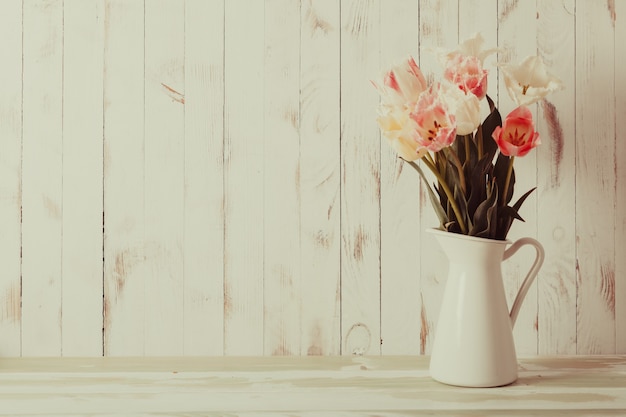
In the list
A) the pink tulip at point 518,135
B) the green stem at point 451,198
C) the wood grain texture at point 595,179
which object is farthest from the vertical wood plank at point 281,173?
the wood grain texture at point 595,179

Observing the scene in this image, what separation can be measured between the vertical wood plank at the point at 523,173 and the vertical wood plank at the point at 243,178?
447mm

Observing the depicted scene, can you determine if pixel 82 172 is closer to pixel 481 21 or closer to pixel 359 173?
pixel 359 173

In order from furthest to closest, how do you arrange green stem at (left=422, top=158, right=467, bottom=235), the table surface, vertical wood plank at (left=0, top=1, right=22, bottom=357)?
vertical wood plank at (left=0, top=1, right=22, bottom=357), green stem at (left=422, top=158, right=467, bottom=235), the table surface

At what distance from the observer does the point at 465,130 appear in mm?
963

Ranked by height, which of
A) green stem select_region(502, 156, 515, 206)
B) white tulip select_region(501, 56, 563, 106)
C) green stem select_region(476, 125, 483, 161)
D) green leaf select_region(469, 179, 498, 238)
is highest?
white tulip select_region(501, 56, 563, 106)

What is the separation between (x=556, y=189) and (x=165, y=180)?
0.71 metres

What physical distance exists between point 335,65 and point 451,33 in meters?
0.22

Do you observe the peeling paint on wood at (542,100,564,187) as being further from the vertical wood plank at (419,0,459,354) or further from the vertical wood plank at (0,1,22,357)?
the vertical wood plank at (0,1,22,357)

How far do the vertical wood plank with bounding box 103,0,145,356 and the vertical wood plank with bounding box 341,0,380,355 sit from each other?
0.37m

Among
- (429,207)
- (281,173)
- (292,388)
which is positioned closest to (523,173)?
(429,207)

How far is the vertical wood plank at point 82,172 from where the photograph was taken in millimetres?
1193

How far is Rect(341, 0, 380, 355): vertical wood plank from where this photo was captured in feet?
3.97

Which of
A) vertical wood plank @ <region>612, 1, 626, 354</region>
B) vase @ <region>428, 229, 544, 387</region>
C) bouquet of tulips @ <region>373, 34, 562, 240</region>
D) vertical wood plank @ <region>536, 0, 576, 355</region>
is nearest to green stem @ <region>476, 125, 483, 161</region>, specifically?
bouquet of tulips @ <region>373, 34, 562, 240</region>

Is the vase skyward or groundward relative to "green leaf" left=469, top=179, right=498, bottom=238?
groundward
